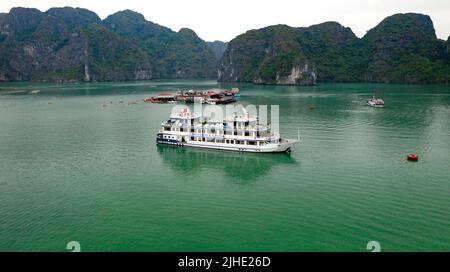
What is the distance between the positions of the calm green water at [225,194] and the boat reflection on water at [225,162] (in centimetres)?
15

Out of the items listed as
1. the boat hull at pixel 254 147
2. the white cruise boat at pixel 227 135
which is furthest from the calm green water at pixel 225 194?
the white cruise boat at pixel 227 135

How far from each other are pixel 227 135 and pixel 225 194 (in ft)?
64.8

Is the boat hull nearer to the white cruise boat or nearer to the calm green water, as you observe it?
the white cruise boat

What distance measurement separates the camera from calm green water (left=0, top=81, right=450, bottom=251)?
30.8 m

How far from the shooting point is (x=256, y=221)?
34.0 metres

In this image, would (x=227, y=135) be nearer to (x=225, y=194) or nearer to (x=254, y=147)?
(x=254, y=147)

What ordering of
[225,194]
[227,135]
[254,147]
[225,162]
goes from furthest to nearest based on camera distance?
[227,135], [254,147], [225,162], [225,194]

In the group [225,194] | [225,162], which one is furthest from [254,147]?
[225,194]

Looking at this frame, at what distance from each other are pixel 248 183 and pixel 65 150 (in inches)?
1326

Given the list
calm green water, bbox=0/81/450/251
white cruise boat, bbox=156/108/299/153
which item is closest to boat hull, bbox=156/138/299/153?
white cruise boat, bbox=156/108/299/153

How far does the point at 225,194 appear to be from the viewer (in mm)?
41188
